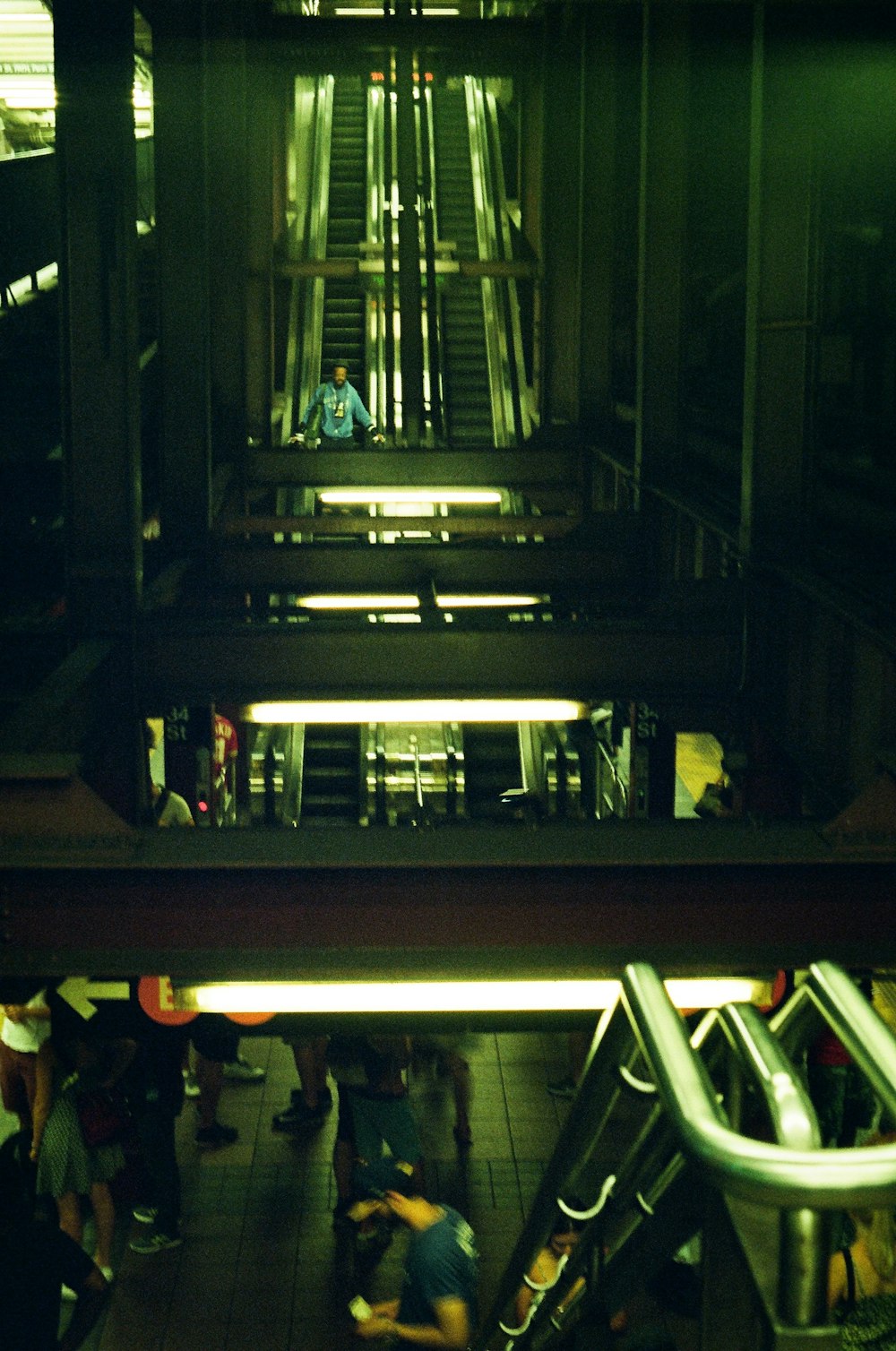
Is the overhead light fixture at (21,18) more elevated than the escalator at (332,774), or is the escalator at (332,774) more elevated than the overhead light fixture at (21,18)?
the overhead light fixture at (21,18)

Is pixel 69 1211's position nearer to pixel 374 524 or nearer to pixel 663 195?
pixel 374 524

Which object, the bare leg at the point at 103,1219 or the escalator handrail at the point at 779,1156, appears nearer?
the escalator handrail at the point at 779,1156

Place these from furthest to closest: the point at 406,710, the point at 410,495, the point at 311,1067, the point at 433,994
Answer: the point at 410,495
the point at 311,1067
the point at 406,710
the point at 433,994

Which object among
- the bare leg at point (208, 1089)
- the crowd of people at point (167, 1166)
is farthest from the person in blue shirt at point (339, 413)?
the bare leg at point (208, 1089)

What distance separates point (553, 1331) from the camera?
13.5ft

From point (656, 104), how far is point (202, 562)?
13.9 ft

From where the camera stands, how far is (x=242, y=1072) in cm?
930

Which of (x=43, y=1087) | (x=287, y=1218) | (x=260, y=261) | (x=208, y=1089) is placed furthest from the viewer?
(x=260, y=261)

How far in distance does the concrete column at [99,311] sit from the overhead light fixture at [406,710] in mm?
709

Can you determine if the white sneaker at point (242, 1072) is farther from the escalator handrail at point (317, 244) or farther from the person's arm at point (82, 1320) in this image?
the escalator handrail at point (317, 244)

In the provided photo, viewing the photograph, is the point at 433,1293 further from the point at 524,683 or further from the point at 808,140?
the point at 808,140

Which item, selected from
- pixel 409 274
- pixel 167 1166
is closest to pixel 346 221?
pixel 409 274

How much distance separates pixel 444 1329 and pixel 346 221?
17.1 m

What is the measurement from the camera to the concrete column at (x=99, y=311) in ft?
18.9
